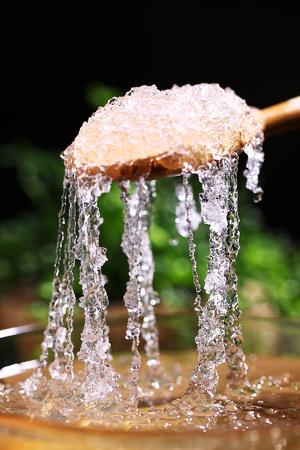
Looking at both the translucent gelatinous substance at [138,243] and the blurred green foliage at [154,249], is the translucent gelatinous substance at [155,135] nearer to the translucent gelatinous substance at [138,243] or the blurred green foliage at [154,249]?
the translucent gelatinous substance at [138,243]

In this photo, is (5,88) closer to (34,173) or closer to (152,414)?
(34,173)

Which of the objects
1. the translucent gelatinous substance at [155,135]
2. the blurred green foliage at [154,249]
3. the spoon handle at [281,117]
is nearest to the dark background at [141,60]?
the blurred green foliage at [154,249]

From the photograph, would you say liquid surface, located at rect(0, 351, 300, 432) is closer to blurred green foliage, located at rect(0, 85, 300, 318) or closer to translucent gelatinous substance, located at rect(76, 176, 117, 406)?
translucent gelatinous substance, located at rect(76, 176, 117, 406)

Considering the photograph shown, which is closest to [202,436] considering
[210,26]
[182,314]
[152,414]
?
[152,414]

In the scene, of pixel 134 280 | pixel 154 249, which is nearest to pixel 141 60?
pixel 154 249

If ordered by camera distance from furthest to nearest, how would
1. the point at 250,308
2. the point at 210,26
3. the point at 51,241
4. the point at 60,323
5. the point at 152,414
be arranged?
the point at 210,26, the point at 51,241, the point at 250,308, the point at 60,323, the point at 152,414

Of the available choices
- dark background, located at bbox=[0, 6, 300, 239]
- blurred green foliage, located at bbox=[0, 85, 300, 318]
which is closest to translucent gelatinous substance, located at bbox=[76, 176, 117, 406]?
blurred green foliage, located at bbox=[0, 85, 300, 318]
